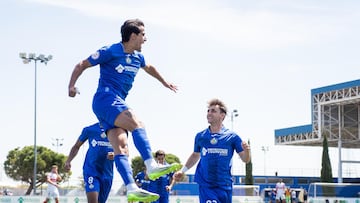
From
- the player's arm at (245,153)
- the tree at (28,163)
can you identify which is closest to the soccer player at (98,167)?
the player's arm at (245,153)

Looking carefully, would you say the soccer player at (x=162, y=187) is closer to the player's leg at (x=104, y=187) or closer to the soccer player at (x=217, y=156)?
the player's leg at (x=104, y=187)

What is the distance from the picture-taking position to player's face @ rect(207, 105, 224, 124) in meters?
11.0

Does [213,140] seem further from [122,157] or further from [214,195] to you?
[122,157]

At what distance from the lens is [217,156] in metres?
11.0

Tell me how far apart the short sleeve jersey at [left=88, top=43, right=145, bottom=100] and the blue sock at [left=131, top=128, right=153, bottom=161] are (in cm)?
50

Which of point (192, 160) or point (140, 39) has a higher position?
point (140, 39)

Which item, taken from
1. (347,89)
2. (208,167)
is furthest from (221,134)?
(347,89)

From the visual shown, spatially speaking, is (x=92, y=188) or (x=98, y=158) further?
(x=98, y=158)

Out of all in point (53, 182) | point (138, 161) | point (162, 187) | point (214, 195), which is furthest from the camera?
point (138, 161)

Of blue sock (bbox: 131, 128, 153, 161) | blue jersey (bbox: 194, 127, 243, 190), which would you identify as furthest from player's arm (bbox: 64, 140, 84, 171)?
blue sock (bbox: 131, 128, 153, 161)

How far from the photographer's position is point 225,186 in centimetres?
1103

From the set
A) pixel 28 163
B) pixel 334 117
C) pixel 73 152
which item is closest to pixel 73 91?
pixel 73 152

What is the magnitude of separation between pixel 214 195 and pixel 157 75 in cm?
264

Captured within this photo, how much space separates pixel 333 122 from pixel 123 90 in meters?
60.6
